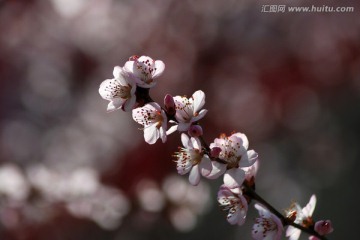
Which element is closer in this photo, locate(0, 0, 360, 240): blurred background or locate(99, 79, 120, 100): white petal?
locate(99, 79, 120, 100): white petal

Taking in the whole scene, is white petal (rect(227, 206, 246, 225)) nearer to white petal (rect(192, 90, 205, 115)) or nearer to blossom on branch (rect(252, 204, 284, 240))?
blossom on branch (rect(252, 204, 284, 240))

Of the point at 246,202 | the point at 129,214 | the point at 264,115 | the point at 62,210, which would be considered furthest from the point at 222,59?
the point at 246,202

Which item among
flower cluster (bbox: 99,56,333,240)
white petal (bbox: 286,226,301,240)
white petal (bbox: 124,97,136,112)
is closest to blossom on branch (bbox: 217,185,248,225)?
flower cluster (bbox: 99,56,333,240)

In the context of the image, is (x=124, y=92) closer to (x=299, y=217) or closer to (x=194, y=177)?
(x=194, y=177)

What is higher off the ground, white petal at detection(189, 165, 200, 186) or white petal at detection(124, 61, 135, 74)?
white petal at detection(124, 61, 135, 74)

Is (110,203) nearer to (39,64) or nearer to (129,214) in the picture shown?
(129,214)

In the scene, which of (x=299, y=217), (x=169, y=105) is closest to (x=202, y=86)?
(x=299, y=217)

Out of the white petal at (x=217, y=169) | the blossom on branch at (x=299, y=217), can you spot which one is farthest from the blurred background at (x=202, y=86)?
the white petal at (x=217, y=169)

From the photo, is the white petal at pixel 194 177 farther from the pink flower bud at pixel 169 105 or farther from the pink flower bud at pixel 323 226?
the pink flower bud at pixel 323 226
